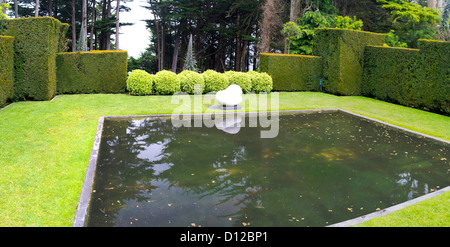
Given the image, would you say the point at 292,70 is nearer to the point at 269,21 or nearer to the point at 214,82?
the point at 214,82

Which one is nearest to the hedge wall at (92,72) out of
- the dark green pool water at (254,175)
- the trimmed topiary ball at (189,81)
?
the trimmed topiary ball at (189,81)

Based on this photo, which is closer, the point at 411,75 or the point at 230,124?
the point at 230,124

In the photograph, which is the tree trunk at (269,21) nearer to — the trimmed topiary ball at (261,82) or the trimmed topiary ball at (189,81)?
the trimmed topiary ball at (261,82)

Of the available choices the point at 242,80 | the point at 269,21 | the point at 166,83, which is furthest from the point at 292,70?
the point at 269,21

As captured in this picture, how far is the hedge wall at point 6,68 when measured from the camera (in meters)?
11.8

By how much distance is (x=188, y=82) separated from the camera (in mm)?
16641

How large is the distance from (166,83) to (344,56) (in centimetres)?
961

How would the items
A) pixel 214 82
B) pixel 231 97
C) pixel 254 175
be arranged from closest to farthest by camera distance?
pixel 254 175, pixel 231 97, pixel 214 82

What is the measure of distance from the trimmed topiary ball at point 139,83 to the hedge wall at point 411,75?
38.5 ft

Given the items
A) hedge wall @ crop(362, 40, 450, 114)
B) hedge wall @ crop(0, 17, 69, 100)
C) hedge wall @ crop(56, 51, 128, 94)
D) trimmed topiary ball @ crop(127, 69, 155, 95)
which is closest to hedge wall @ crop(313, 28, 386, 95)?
hedge wall @ crop(362, 40, 450, 114)

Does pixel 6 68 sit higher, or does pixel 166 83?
pixel 6 68

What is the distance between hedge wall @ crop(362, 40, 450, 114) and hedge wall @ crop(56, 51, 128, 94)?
1296cm

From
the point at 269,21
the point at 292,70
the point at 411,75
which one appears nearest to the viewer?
Answer: the point at 411,75
